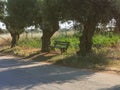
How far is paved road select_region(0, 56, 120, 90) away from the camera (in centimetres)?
1384

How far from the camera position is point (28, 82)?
15.3m

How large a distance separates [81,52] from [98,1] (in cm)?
392

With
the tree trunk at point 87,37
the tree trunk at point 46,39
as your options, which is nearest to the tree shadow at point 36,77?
the tree trunk at point 87,37

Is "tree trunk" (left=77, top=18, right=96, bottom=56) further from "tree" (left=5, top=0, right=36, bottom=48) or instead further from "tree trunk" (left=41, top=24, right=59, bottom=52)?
"tree" (left=5, top=0, right=36, bottom=48)

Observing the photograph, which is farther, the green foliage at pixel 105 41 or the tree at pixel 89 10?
the green foliage at pixel 105 41

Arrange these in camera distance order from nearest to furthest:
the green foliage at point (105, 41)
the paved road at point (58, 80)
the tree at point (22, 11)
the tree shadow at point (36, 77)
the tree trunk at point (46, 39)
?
1. the paved road at point (58, 80)
2. the tree shadow at point (36, 77)
3. the tree at point (22, 11)
4. the tree trunk at point (46, 39)
5. the green foliage at point (105, 41)

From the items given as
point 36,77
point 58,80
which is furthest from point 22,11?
point 58,80

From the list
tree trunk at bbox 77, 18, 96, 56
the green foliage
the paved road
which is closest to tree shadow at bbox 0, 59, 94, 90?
the paved road

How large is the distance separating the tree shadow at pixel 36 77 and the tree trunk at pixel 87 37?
4814 mm

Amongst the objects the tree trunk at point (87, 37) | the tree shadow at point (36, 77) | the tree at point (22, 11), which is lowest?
the tree shadow at point (36, 77)

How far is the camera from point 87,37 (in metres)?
24.2

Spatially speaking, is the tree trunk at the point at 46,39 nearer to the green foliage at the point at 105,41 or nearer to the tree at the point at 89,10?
Result: the green foliage at the point at 105,41

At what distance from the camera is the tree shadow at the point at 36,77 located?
14.7m

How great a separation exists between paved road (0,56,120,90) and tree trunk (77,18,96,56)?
15.8ft
